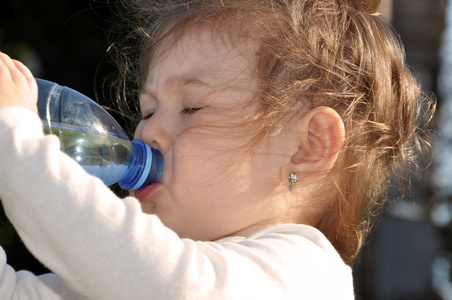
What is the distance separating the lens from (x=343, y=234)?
1919 mm

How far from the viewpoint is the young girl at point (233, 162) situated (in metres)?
1.21

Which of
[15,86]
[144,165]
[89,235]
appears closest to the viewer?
[89,235]

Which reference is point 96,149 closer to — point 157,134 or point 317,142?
point 157,134

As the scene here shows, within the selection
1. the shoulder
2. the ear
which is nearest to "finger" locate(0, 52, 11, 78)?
the shoulder

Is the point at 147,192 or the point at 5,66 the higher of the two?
the point at 5,66

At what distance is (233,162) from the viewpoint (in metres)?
1.69

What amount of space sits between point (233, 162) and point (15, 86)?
0.59m

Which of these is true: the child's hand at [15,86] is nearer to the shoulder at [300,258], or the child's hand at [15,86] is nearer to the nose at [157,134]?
the nose at [157,134]

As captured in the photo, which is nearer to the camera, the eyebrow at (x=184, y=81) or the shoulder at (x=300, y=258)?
the shoulder at (x=300, y=258)

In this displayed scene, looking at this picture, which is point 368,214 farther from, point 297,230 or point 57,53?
point 57,53

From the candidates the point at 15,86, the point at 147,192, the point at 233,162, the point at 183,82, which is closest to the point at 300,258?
the point at 233,162

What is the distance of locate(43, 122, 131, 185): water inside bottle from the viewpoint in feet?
5.37

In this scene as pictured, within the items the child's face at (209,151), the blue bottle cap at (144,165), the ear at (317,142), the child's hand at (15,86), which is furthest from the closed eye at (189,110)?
the child's hand at (15,86)

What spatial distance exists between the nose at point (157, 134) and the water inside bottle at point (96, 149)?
0.06 metres
